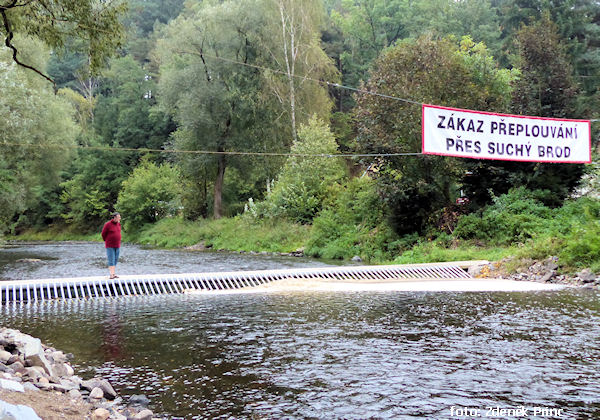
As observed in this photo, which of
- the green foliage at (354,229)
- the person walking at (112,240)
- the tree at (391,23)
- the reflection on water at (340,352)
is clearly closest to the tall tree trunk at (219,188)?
the green foliage at (354,229)

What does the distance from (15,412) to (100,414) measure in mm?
925

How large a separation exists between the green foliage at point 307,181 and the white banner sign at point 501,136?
13785mm

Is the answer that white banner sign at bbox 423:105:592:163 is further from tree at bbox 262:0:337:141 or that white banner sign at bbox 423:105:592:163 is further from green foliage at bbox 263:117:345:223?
tree at bbox 262:0:337:141

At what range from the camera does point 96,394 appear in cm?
441

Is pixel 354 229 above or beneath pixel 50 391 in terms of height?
above

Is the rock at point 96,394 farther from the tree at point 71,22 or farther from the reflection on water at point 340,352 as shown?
the tree at point 71,22

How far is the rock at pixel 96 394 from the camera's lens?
438cm

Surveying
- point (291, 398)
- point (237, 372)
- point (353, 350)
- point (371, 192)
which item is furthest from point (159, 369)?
point (371, 192)

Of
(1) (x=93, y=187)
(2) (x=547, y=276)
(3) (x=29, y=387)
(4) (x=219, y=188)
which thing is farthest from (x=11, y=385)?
(1) (x=93, y=187)

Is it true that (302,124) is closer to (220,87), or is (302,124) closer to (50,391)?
(220,87)

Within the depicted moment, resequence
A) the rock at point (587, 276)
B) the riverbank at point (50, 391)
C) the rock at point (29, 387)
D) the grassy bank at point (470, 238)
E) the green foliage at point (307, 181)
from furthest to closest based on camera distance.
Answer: the green foliage at point (307, 181)
the grassy bank at point (470, 238)
the rock at point (587, 276)
the rock at point (29, 387)
the riverbank at point (50, 391)

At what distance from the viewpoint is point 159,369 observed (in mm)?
5355

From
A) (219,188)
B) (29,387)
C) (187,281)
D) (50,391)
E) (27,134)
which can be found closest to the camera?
(29,387)

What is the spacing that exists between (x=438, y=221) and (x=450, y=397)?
1503 cm
